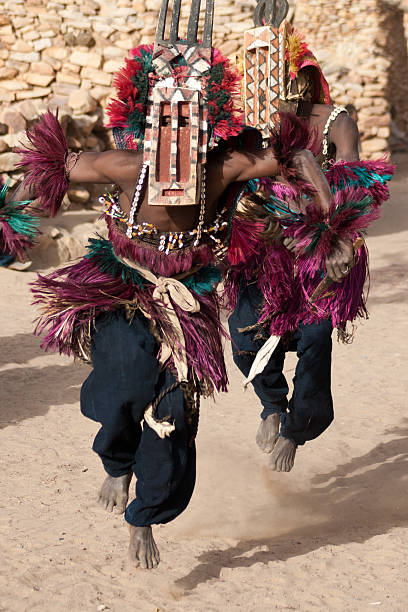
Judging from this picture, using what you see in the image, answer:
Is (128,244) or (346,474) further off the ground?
(128,244)

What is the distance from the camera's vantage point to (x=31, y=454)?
5305mm

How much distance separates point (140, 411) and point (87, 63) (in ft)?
36.4

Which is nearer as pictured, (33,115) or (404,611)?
(404,611)

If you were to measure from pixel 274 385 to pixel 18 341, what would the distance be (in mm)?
3740

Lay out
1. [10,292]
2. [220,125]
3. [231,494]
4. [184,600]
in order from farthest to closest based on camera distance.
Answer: [10,292], [231,494], [184,600], [220,125]

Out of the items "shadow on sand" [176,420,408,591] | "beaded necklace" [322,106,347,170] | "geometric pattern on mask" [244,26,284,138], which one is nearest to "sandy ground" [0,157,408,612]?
"shadow on sand" [176,420,408,591]

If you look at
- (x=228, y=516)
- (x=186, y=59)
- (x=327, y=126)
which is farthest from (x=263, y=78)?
→ (x=228, y=516)

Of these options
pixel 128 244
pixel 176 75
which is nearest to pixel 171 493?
pixel 128 244

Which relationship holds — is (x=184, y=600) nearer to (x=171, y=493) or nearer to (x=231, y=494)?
(x=171, y=493)

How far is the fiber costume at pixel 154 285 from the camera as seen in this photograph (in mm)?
3277

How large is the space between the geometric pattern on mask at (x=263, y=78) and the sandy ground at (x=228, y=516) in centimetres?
205

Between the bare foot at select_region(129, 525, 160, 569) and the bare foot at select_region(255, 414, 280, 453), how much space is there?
1351 mm

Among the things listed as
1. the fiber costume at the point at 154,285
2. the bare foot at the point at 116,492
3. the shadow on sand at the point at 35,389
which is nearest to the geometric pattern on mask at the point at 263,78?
the fiber costume at the point at 154,285

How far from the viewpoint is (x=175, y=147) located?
128 inches
